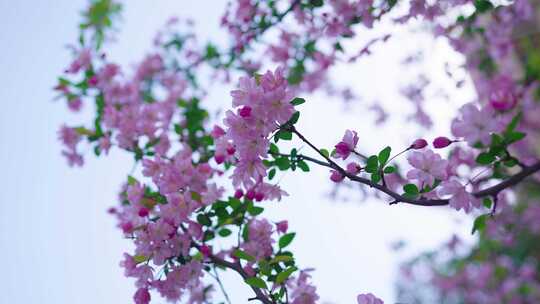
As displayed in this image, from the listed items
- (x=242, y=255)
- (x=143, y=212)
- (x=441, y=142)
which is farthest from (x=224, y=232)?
(x=441, y=142)

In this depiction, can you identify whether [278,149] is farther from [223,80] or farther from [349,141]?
Result: [223,80]

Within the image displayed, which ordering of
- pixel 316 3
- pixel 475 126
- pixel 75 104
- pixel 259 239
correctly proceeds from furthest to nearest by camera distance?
pixel 75 104
pixel 316 3
pixel 259 239
pixel 475 126

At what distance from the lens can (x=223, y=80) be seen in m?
5.34

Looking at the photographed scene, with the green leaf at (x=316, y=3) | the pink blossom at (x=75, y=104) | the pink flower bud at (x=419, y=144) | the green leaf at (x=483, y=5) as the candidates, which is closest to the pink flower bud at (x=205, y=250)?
the pink flower bud at (x=419, y=144)

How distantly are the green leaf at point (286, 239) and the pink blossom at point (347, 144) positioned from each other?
29.7 inches

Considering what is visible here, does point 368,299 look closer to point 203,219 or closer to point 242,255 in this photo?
point 242,255

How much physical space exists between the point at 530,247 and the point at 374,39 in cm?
700

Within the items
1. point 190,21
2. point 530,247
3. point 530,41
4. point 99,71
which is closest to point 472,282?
point 530,247

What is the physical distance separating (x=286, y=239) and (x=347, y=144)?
0.81m

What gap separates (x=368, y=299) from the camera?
1.82 m

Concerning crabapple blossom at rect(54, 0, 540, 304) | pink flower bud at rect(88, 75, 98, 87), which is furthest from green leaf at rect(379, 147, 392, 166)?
pink flower bud at rect(88, 75, 98, 87)

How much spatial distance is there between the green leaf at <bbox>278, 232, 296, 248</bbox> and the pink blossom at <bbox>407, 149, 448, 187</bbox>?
0.81 meters

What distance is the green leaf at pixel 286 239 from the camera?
2.31 metres

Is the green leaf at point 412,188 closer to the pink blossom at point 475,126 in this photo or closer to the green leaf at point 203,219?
the pink blossom at point 475,126
